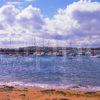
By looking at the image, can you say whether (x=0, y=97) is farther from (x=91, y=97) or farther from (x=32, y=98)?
(x=91, y=97)

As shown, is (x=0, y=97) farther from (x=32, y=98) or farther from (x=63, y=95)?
(x=63, y=95)

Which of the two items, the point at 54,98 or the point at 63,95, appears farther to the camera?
the point at 63,95

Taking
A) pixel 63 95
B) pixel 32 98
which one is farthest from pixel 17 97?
pixel 63 95

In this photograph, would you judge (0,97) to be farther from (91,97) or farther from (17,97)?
(91,97)

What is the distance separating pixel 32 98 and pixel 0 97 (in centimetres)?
242

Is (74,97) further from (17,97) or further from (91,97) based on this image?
(17,97)

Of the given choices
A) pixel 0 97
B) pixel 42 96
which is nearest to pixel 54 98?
pixel 42 96

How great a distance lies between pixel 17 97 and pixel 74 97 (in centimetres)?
454

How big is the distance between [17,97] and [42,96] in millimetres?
2267

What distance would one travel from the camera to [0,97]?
97.1 feet

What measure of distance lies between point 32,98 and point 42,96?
1669mm

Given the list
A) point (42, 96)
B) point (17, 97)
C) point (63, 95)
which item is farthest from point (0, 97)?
point (63, 95)

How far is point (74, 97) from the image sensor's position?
31297 mm

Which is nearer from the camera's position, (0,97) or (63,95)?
(0,97)
